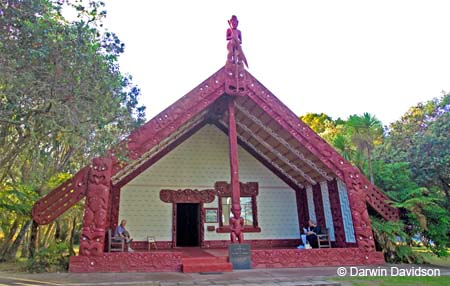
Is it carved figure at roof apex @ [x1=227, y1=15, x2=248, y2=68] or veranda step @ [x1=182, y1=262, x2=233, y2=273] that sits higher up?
carved figure at roof apex @ [x1=227, y1=15, x2=248, y2=68]

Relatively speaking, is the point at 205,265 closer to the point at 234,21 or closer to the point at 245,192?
the point at 245,192

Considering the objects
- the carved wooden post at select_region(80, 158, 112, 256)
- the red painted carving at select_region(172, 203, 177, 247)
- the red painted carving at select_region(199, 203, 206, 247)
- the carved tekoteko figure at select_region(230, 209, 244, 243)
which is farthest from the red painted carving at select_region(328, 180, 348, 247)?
the carved wooden post at select_region(80, 158, 112, 256)

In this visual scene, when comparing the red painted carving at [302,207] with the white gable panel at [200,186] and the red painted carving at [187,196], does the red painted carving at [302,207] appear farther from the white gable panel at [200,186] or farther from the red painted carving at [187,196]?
the red painted carving at [187,196]

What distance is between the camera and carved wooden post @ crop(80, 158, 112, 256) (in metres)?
7.28

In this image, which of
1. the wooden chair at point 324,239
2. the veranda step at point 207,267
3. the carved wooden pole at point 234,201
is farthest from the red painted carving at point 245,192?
the veranda step at point 207,267

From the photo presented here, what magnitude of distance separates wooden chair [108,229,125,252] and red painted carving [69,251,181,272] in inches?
55.4

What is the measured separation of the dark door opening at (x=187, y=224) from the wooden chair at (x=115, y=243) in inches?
130

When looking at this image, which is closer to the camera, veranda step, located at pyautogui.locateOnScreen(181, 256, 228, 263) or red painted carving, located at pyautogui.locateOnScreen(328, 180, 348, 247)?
veranda step, located at pyautogui.locateOnScreen(181, 256, 228, 263)

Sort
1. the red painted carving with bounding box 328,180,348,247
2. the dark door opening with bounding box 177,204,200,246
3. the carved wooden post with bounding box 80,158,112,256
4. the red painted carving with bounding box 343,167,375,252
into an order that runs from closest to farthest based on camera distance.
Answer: the carved wooden post with bounding box 80,158,112,256 → the red painted carving with bounding box 343,167,375,252 → the red painted carving with bounding box 328,180,348,247 → the dark door opening with bounding box 177,204,200,246

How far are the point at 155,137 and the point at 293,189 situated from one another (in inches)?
267

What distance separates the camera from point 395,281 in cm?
671

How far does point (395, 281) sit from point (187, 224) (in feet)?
27.0

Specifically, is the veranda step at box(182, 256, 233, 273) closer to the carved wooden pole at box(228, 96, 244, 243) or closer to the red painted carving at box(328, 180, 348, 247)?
the carved wooden pole at box(228, 96, 244, 243)

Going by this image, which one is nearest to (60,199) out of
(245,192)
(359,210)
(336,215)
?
(245,192)
